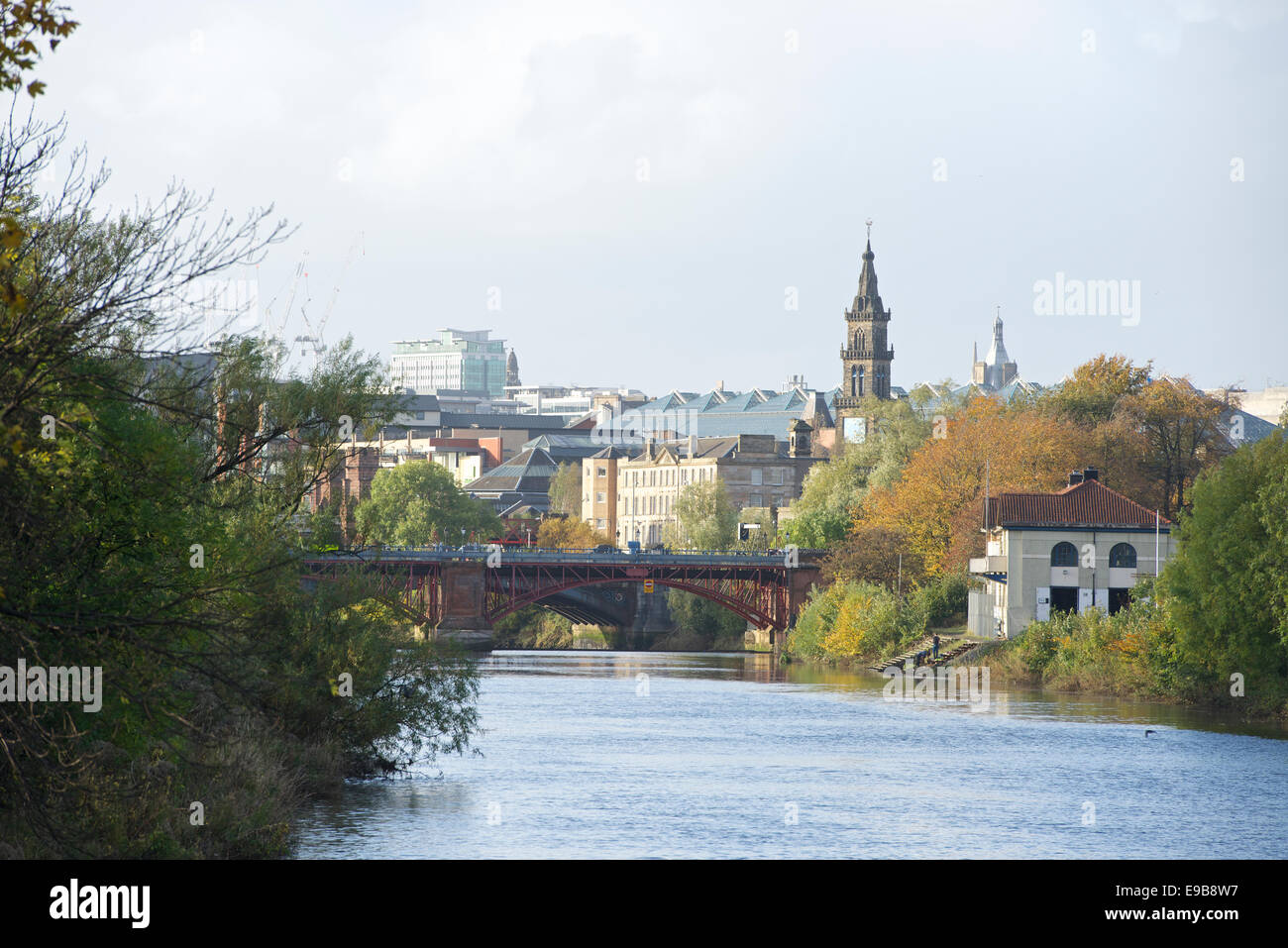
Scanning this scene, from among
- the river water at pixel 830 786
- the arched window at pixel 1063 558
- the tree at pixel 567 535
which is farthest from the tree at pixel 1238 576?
the tree at pixel 567 535

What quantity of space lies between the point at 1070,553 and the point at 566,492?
105 meters

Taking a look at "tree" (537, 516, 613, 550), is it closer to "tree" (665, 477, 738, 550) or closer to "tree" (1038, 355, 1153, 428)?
"tree" (665, 477, 738, 550)

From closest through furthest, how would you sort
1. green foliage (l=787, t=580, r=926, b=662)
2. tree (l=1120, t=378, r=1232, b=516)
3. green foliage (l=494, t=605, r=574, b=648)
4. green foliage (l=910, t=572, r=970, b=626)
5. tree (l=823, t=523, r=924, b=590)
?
green foliage (l=787, t=580, r=926, b=662)
green foliage (l=910, t=572, r=970, b=626)
tree (l=823, t=523, r=924, b=590)
tree (l=1120, t=378, r=1232, b=516)
green foliage (l=494, t=605, r=574, b=648)

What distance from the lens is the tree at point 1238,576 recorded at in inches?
2203

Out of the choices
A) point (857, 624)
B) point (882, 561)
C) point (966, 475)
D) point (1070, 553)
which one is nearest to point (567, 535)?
point (882, 561)

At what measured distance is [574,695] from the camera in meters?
69.9

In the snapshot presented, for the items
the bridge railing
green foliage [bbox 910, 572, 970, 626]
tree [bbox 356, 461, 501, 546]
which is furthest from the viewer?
tree [bbox 356, 461, 501, 546]

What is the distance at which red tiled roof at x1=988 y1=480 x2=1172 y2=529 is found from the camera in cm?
7912

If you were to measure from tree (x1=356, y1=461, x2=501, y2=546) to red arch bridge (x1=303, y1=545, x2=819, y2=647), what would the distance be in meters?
31.9

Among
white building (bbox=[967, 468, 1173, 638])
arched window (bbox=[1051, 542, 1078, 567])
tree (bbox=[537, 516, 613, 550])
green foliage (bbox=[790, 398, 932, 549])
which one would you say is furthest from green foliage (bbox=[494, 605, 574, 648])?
arched window (bbox=[1051, 542, 1078, 567])
